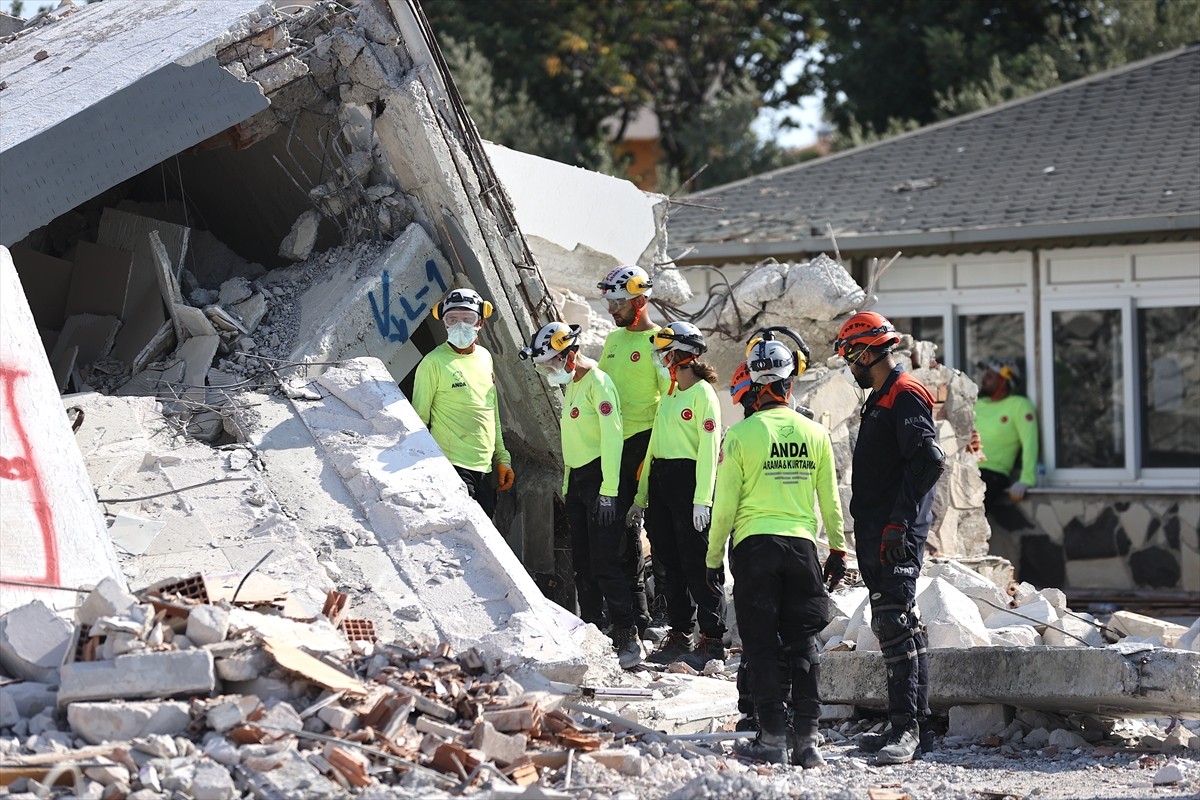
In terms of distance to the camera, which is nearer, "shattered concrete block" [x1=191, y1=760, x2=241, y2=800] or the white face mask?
"shattered concrete block" [x1=191, y1=760, x2=241, y2=800]

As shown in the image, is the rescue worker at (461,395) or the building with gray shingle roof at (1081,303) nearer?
the rescue worker at (461,395)

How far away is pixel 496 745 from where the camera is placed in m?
5.99

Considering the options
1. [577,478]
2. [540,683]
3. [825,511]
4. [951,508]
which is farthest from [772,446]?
[951,508]

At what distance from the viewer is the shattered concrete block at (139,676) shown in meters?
5.70

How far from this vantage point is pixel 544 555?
10.3 metres

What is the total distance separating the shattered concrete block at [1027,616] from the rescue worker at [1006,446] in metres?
4.57

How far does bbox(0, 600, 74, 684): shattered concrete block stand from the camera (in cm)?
600

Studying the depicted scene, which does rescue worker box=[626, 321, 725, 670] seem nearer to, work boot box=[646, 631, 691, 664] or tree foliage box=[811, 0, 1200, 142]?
work boot box=[646, 631, 691, 664]

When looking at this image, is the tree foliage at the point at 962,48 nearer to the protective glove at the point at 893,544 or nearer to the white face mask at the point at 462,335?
the white face mask at the point at 462,335

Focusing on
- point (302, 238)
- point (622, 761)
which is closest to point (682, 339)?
point (302, 238)

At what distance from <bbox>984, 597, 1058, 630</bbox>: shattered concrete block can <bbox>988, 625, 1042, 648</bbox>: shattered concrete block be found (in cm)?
27

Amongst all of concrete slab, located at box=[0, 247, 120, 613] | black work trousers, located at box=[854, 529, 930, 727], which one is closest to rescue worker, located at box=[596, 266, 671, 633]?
black work trousers, located at box=[854, 529, 930, 727]

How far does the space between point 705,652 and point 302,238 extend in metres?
3.75

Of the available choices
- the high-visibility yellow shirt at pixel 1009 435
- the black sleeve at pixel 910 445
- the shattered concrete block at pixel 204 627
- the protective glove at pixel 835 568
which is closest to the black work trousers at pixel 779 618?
the protective glove at pixel 835 568
